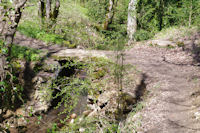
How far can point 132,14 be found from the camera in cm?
1166

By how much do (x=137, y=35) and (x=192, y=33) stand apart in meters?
3.72

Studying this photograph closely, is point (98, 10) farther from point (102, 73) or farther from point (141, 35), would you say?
point (102, 73)

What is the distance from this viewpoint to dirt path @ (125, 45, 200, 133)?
162 inches

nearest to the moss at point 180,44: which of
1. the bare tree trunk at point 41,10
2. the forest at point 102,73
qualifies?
the forest at point 102,73

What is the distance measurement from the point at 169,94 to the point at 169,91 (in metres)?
0.17

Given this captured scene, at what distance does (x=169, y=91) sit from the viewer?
552 cm

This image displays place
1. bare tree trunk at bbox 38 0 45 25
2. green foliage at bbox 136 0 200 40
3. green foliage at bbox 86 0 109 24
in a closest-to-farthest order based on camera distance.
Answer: bare tree trunk at bbox 38 0 45 25
green foliage at bbox 136 0 200 40
green foliage at bbox 86 0 109 24

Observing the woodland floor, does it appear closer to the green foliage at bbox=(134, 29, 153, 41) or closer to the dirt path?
the dirt path

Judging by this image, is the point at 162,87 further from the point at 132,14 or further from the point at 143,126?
the point at 132,14

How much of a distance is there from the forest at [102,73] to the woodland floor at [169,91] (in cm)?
2

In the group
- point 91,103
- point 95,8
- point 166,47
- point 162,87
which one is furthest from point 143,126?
point 95,8

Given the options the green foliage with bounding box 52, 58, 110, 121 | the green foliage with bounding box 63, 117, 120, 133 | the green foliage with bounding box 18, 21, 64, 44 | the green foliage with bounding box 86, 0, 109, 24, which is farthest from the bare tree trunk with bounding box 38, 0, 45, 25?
the green foliage with bounding box 63, 117, 120, 133

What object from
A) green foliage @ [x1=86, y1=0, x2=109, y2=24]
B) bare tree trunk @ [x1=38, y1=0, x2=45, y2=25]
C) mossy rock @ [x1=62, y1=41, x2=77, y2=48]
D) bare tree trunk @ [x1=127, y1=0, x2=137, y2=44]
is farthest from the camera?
green foliage @ [x1=86, y1=0, x2=109, y2=24]

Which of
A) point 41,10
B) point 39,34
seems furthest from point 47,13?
point 39,34
